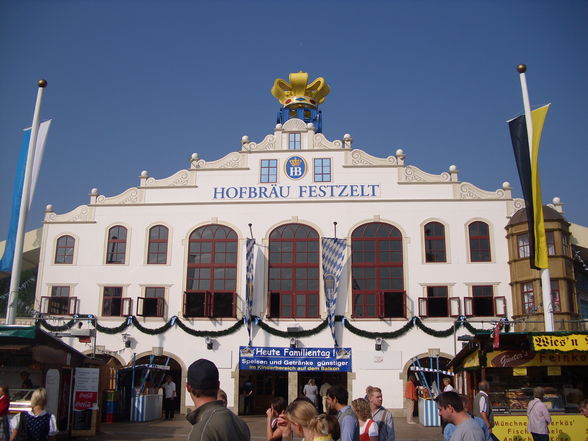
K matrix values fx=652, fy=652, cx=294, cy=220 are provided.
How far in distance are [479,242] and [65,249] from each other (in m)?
18.0

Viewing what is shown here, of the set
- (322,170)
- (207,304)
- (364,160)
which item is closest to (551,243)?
(364,160)

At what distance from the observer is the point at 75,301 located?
91.9 feet

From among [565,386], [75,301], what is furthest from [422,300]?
[75,301]

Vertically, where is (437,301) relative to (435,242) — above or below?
below

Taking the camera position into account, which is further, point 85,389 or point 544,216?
point 544,216

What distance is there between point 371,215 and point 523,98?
34.6ft

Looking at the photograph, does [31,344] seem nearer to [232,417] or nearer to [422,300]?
[232,417]

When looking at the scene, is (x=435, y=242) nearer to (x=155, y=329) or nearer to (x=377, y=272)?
(x=377, y=272)

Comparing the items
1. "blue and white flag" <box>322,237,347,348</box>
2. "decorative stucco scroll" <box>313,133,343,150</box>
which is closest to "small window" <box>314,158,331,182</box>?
"decorative stucco scroll" <box>313,133,343,150</box>

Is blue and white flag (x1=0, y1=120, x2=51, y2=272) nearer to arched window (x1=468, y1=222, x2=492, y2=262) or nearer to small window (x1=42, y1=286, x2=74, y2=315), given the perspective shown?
small window (x1=42, y1=286, x2=74, y2=315)

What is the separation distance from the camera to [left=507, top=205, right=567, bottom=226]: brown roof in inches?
1014

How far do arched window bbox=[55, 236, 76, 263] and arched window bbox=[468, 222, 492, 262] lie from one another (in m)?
17.3

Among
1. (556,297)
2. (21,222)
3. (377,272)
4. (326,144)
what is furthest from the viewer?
(326,144)

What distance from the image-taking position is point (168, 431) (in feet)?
63.3
